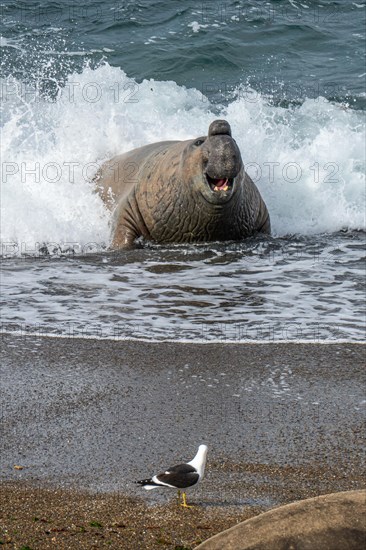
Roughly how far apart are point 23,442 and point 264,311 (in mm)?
2993

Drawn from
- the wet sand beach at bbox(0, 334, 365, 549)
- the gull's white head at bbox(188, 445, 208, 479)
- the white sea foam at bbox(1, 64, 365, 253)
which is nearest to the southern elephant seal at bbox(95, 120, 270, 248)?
the white sea foam at bbox(1, 64, 365, 253)

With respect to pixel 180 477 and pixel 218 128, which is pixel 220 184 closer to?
pixel 218 128

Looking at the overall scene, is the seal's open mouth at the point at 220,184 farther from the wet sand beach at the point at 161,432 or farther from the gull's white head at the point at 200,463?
the gull's white head at the point at 200,463

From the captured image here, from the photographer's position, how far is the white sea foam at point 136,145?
11.2 meters

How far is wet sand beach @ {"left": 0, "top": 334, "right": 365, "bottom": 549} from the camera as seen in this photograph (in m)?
4.25

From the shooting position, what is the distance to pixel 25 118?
1385cm

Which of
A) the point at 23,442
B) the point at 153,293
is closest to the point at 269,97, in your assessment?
the point at 153,293

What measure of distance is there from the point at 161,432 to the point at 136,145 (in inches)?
316

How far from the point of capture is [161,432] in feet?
17.1

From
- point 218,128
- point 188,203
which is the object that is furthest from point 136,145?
point 218,128

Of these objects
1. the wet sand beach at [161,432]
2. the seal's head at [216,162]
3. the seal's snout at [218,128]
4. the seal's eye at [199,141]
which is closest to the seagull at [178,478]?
the wet sand beach at [161,432]

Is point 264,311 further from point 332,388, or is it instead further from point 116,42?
point 116,42

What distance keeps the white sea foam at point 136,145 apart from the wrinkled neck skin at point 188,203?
0.67m

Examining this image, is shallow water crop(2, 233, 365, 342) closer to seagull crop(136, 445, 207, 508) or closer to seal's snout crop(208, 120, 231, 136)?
seal's snout crop(208, 120, 231, 136)
